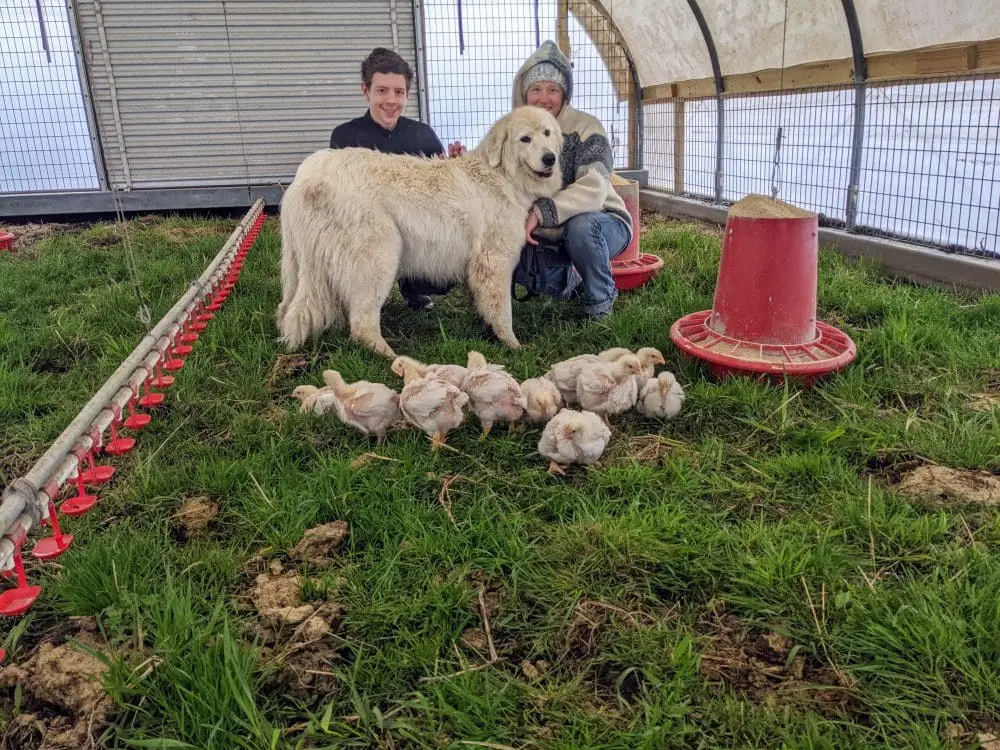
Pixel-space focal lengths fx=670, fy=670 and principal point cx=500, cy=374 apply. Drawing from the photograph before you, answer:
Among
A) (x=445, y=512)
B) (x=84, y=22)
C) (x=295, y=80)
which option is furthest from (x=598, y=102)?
(x=445, y=512)

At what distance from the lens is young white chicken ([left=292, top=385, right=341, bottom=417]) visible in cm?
276

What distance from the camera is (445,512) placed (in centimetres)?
218

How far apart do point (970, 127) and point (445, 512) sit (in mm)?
4270

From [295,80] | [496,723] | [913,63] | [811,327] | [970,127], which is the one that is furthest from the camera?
[295,80]

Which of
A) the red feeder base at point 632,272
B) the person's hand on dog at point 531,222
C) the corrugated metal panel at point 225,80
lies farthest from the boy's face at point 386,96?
the corrugated metal panel at point 225,80

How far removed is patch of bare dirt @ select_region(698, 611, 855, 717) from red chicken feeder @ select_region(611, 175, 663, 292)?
308 cm

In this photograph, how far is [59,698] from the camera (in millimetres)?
1519

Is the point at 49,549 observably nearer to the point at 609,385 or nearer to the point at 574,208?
the point at 609,385

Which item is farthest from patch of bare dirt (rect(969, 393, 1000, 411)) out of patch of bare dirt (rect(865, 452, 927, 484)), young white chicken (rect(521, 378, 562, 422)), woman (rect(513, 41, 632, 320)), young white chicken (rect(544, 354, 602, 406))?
woman (rect(513, 41, 632, 320))

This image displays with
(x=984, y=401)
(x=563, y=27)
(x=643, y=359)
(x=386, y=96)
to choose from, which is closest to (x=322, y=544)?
(x=643, y=359)

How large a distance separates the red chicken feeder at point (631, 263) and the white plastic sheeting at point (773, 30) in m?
2.18

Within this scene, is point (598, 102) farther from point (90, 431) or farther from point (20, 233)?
point (90, 431)

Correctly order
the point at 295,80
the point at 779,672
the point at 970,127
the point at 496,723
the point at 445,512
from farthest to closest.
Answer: the point at 295,80, the point at 970,127, the point at 445,512, the point at 779,672, the point at 496,723

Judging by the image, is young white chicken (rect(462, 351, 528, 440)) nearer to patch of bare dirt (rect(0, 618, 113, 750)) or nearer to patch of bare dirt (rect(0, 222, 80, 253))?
patch of bare dirt (rect(0, 618, 113, 750))
